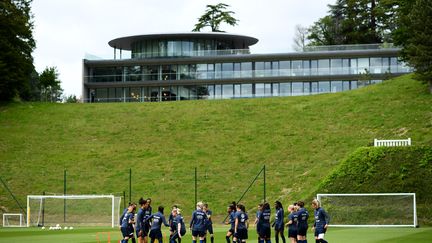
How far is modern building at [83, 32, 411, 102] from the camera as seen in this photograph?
90188 millimetres

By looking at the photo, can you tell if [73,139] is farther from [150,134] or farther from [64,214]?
[64,214]

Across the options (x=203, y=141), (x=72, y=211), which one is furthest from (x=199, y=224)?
(x=203, y=141)

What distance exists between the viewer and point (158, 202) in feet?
165

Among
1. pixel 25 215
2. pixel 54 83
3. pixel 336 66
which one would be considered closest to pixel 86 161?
Result: pixel 25 215

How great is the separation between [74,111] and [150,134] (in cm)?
1256

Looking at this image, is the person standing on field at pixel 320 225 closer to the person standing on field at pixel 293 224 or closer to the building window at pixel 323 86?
the person standing on field at pixel 293 224

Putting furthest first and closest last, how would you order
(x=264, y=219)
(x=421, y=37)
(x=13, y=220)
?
(x=421, y=37) → (x=13, y=220) → (x=264, y=219)

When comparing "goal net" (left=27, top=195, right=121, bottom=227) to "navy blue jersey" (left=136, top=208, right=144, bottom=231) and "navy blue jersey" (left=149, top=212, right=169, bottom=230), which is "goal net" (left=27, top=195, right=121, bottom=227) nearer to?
"navy blue jersey" (left=136, top=208, right=144, bottom=231)

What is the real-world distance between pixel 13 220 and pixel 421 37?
31.7 m

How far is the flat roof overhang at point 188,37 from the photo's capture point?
9432cm

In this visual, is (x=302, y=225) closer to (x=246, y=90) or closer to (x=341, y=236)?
(x=341, y=236)

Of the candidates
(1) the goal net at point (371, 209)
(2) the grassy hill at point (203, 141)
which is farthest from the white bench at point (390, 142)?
(1) the goal net at point (371, 209)

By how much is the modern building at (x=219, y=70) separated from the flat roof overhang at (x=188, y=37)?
0.12 m

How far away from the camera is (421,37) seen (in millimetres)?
57031
